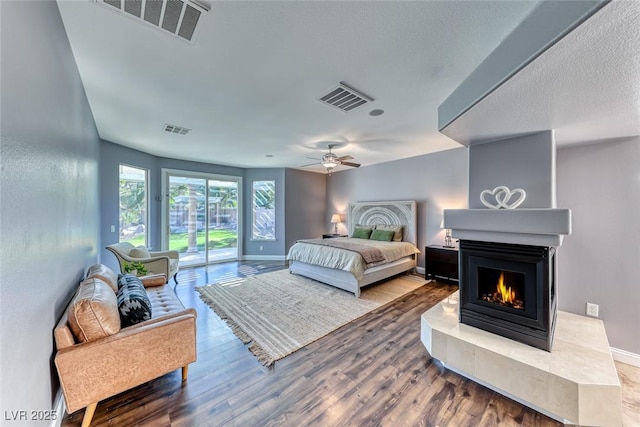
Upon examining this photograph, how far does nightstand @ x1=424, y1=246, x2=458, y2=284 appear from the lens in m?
4.45

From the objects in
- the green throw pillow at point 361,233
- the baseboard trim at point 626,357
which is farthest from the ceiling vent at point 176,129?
the baseboard trim at point 626,357

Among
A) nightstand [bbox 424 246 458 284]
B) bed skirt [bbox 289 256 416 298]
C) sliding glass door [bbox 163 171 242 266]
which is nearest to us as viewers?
bed skirt [bbox 289 256 416 298]

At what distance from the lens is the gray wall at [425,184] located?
15.7 ft

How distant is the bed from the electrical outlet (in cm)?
247

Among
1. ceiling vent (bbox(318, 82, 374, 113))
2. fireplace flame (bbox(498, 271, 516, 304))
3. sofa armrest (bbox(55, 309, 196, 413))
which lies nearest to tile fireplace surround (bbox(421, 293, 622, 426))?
fireplace flame (bbox(498, 271, 516, 304))

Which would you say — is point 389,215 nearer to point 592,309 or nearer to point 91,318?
point 592,309

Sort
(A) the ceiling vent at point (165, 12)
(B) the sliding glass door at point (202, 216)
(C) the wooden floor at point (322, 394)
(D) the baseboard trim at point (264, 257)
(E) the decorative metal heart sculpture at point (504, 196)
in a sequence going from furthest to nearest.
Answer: (D) the baseboard trim at point (264, 257) → (B) the sliding glass door at point (202, 216) → (E) the decorative metal heart sculpture at point (504, 196) → (C) the wooden floor at point (322, 394) → (A) the ceiling vent at point (165, 12)

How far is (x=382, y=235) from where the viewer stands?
549cm

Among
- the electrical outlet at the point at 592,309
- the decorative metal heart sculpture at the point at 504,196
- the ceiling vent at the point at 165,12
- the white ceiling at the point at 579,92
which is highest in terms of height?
the ceiling vent at the point at 165,12

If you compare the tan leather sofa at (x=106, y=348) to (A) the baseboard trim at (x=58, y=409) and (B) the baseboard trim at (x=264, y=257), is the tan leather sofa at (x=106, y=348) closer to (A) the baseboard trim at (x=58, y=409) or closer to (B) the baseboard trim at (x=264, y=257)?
(A) the baseboard trim at (x=58, y=409)

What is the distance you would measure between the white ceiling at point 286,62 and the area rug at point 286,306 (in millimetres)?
2629

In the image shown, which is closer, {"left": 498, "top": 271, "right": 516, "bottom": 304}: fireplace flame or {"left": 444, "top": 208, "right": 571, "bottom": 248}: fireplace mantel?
{"left": 444, "top": 208, "right": 571, "bottom": 248}: fireplace mantel

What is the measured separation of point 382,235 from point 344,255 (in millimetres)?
1706

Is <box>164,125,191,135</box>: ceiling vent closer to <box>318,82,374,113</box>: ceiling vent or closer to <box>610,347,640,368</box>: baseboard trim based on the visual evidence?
<box>318,82,374,113</box>: ceiling vent
